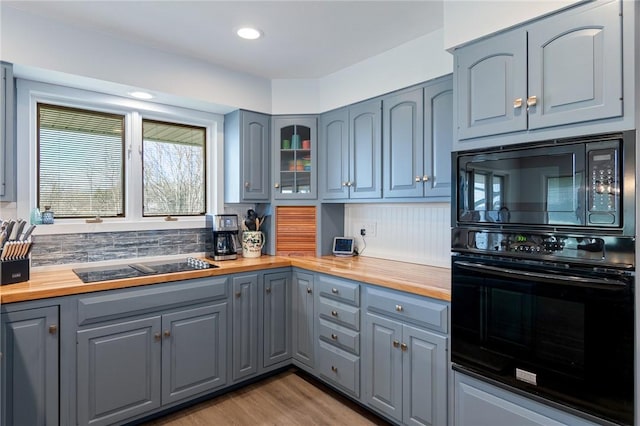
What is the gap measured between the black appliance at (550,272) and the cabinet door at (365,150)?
938 mm

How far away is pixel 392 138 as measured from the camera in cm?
265

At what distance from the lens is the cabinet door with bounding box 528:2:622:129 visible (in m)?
1.37

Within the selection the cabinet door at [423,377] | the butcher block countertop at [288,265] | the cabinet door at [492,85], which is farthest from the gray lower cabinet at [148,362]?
the cabinet door at [492,85]

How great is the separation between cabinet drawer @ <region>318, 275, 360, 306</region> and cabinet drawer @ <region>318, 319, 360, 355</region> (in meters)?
0.20

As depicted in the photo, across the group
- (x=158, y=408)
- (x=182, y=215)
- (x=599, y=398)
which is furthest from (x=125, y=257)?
(x=599, y=398)

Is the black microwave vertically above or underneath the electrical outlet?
above

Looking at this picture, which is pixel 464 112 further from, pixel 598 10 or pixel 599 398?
pixel 599 398

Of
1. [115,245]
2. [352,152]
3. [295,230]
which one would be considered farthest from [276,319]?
[352,152]

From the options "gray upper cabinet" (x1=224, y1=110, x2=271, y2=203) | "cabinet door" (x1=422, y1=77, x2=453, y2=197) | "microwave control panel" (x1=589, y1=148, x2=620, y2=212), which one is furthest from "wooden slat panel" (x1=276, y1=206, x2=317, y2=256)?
"microwave control panel" (x1=589, y1=148, x2=620, y2=212)

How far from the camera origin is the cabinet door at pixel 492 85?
5.36ft

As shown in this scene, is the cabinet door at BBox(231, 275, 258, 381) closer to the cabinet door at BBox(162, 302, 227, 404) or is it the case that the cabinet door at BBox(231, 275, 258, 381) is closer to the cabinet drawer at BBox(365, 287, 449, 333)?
the cabinet door at BBox(162, 302, 227, 404)

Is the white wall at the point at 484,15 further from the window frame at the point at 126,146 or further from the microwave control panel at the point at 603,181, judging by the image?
the window frame at the point at 126,146

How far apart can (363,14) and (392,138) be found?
83 centimetres

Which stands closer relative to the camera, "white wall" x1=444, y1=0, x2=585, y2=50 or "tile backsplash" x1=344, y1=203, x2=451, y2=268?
"white wall" x1=444, y1=0, x2=585, y2=50
